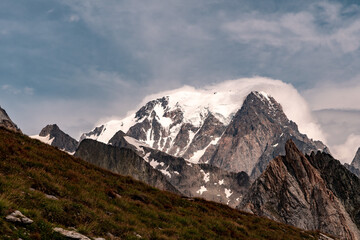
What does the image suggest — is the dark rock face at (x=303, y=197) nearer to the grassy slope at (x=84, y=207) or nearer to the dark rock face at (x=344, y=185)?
the dark rock face at (x=344, y=185)

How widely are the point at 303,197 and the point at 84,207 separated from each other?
591 feet

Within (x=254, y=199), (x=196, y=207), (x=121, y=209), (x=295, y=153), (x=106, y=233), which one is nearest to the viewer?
(x=106, y=233)

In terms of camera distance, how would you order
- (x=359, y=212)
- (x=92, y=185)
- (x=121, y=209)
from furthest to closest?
(x=359, y=212)
(x=92, y=185)
(x=121, y=209)

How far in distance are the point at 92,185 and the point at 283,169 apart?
18287 centimetres

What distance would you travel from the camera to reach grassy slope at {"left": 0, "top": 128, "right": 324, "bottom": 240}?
14148 mm

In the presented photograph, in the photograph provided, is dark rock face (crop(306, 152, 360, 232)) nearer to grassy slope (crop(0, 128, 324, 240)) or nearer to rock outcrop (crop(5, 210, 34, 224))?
grassy slope (crop(0, 128, 324, 240))

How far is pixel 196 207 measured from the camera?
29.1m

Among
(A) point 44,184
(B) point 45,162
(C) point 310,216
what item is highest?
(C) point 310,216

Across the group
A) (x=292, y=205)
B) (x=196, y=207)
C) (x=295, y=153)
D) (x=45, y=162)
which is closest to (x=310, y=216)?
(x=292, y=205)

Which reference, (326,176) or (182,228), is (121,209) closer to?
(182,228)

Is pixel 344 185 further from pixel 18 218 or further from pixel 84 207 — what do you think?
pixel 18 218

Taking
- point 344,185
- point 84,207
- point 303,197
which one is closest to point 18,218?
point 84,207

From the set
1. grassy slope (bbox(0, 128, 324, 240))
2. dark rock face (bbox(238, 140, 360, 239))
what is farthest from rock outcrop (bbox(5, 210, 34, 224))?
dark rock face (bbox(238, 140, 360, 239))

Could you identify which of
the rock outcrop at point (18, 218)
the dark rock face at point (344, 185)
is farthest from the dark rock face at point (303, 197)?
the rock outcrop at point (18, 218)
